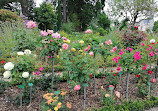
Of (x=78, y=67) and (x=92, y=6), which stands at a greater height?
(x=92, y=6)

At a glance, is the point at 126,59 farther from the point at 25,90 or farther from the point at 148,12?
the point at 148,12

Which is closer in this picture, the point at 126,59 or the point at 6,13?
the point at 126,59

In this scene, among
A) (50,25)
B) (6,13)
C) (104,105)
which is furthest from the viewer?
(50,25)

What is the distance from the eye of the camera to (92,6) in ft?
56.0

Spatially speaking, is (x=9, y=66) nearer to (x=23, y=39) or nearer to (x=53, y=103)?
(x=53, y=103)

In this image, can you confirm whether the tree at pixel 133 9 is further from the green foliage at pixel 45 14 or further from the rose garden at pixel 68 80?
the rose garden at pixel 68 80

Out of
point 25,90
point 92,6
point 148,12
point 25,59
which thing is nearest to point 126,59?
point 25,59

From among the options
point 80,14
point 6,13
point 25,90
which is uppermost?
point 80,14

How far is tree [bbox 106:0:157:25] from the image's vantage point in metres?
17.0

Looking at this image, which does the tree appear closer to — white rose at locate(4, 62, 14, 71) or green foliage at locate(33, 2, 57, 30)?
green foliage at locate(33, 2, 57, 30)

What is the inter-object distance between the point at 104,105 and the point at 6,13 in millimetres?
7940

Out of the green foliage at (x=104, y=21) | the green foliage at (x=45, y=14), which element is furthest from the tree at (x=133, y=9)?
the green foliage at (x=45, y=14)

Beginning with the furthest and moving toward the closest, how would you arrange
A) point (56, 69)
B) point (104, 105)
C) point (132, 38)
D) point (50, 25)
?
point (50, 25) → point (132, 38) → point (56, 69) → point (104, 105)

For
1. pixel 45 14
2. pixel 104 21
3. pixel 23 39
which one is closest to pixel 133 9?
pixel 104 21
